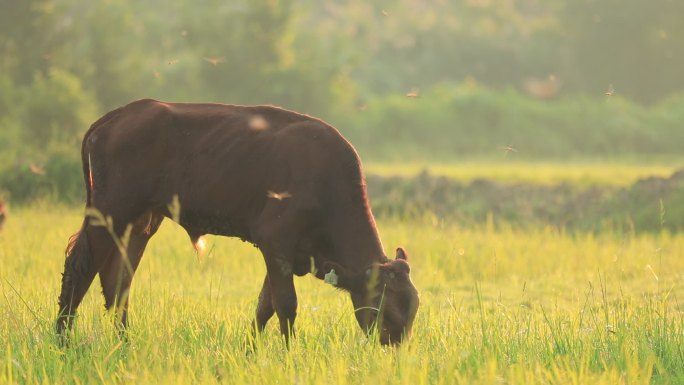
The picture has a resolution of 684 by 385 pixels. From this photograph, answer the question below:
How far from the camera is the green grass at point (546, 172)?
17.4 meters

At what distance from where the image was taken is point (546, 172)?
63.5 feet

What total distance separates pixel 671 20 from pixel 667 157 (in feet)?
29.9

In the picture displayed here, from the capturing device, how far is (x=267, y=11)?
28.4 metres

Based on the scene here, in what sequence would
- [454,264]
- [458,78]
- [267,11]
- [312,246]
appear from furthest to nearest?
[458,78], [267,11], [454,264], [312,246]

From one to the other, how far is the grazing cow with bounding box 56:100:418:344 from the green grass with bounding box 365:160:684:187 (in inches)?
396

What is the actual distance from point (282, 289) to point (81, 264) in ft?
4.31

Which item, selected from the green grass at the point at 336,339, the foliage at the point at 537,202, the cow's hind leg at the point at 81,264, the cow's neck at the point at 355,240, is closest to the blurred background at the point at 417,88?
the foliage at the point at 537,202

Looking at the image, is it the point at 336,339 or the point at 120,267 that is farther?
the point at 120,267

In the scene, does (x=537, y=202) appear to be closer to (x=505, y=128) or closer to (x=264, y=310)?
(x=264, y=310)

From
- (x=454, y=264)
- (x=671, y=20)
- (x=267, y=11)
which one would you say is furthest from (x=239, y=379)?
(x=671, y=20)

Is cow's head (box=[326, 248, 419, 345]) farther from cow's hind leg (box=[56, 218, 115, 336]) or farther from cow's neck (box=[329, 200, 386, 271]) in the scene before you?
cow's hind leg (box=[56, 218, 115, 336])

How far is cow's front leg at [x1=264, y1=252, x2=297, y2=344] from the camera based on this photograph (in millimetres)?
5938

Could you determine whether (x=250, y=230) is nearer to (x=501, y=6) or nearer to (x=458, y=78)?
(x=458, y=78)

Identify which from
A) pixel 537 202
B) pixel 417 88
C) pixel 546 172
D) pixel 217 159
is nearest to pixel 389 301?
pixel 217 159
